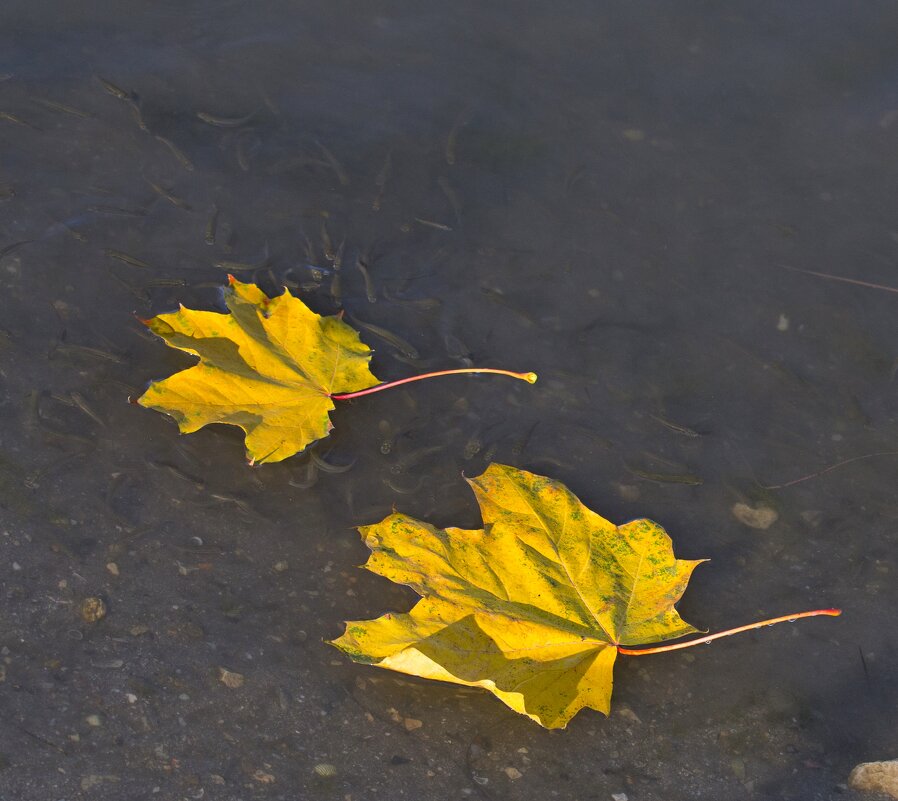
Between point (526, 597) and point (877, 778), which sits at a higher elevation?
point (526, 597)

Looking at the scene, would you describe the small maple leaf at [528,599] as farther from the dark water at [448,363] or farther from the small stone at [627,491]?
the small stone at [627,491]

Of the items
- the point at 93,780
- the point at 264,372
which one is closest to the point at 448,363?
the point at 264,372

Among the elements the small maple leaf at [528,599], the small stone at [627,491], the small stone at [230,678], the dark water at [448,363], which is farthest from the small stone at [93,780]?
the small stone at [627,491]

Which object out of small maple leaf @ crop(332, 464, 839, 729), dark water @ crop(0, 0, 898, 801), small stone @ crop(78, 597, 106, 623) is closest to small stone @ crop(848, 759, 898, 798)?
dark water @ crop(0, 0, 898, 801)

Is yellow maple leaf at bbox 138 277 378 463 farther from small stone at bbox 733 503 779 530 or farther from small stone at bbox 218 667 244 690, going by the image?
small stone at bbox 733 503 779 530

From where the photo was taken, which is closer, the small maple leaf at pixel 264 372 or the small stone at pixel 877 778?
the small stone at pixel 877 778

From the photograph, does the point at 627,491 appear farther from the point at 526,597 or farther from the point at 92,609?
the point at 92,609

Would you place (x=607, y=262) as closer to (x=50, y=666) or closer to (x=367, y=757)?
(x=367, y=757)
